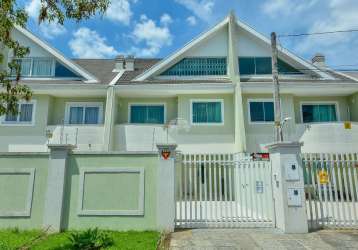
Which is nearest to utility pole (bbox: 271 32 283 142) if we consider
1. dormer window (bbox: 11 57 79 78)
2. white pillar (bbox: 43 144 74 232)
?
white pillar (bbox: 43 144 74 232)

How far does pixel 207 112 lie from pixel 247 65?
14.0ft

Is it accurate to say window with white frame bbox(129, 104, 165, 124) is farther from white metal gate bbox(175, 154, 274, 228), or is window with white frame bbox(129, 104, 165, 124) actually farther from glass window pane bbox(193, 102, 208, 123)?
white metal gate bbox(175, 154, 274, 228)

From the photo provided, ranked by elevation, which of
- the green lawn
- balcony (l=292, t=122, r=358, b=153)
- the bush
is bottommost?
the green lawn

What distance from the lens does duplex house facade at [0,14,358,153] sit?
52.4 ft

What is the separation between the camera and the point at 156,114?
17500 mm

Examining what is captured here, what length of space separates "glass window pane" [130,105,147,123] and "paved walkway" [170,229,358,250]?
10466mm

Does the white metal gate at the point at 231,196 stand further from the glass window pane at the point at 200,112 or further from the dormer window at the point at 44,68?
the dormer window at the point at 44,68

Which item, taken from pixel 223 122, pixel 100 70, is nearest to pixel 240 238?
pixel 223 122

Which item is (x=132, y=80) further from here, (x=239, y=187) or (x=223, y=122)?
(x=239, y=187)

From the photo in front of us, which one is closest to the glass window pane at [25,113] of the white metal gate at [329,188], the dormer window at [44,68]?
the dormer window at [44,68]

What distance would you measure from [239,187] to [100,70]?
15392 mm

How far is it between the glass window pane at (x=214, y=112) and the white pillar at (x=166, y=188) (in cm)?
881

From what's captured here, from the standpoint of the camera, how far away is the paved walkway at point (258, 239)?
6461 millimetres

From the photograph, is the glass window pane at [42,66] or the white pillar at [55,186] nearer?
the white pillar at [55,186]
